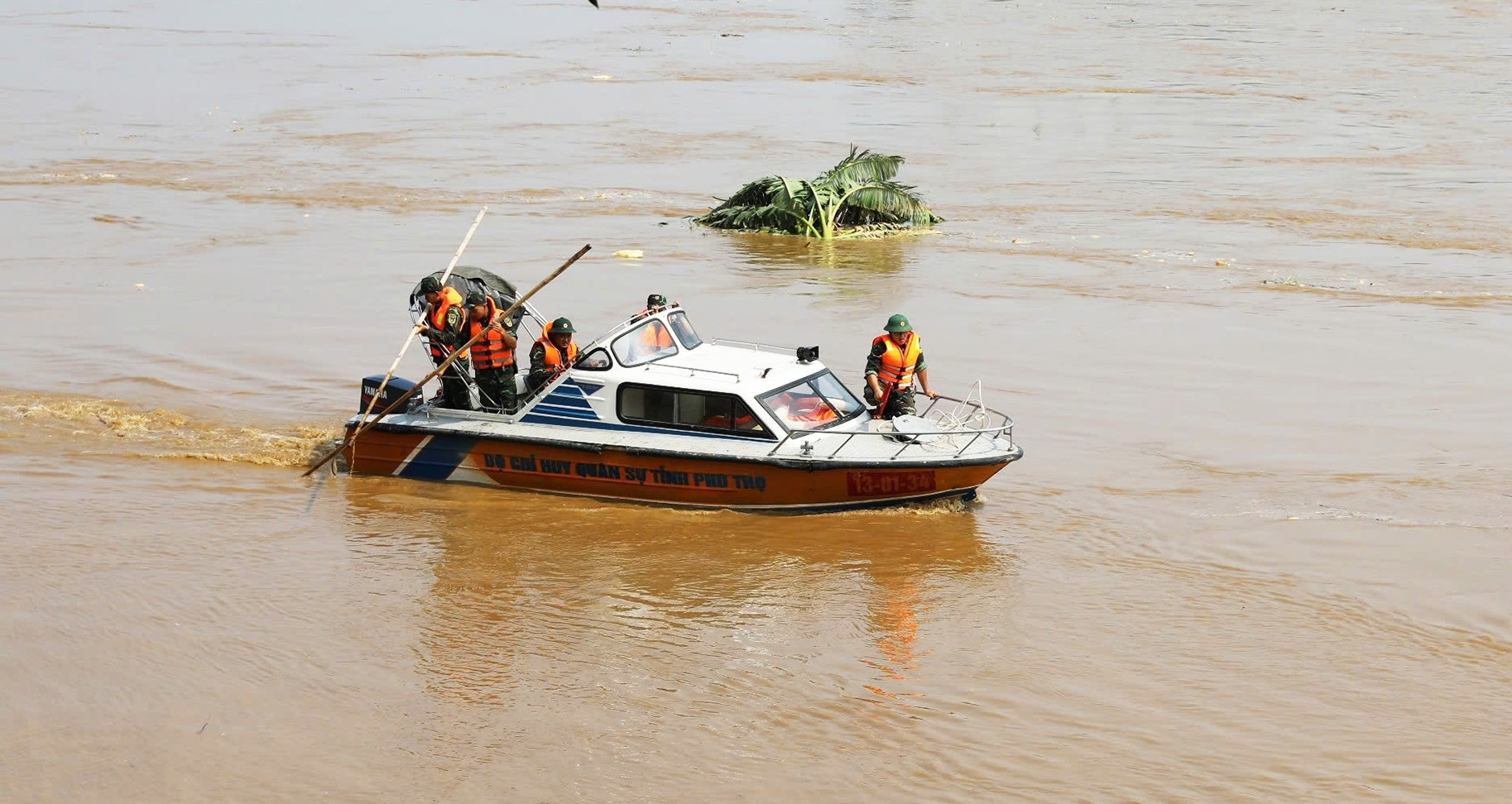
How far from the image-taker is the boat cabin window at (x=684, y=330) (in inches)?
555

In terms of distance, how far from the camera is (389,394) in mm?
14547

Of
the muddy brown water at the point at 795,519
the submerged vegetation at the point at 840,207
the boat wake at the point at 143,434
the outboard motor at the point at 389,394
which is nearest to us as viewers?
the muddy brown water at the point at 795,519

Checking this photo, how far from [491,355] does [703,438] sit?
6.83ft

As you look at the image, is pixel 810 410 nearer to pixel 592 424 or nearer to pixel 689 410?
pixel 689 410

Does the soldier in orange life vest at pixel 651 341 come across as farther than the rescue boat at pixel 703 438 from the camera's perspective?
Yes

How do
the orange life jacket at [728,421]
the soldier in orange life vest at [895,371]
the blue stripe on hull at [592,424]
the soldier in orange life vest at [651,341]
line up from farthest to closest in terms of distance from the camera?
the soldier in orange life vest at [895,371] < the soldier in orange life vest at [651,341] < the blue stripe on hull at [592,424] < the orange life jacket at [728,421]

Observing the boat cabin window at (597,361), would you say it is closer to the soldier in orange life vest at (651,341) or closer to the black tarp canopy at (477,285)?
the soldier in orange life vest at (651,341)

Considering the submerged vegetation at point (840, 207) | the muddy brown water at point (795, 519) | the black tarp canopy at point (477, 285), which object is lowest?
the muddy brown water at point (795, 519)

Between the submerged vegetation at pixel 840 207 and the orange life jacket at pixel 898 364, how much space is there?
13.1 meters

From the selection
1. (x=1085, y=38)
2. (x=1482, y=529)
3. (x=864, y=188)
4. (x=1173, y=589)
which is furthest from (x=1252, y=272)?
(x=1085, y=38)

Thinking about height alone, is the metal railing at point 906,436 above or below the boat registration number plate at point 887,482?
above

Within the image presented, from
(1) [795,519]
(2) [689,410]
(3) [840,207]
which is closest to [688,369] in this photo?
(2) [689,410]

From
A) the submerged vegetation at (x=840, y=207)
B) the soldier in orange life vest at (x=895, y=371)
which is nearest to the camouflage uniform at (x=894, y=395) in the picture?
the soldier in orange life vest at (x=895, y=371)

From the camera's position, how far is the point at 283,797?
9.36 meters
